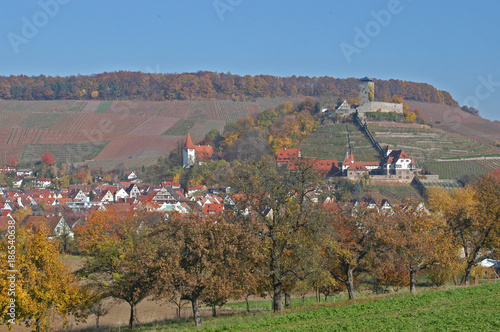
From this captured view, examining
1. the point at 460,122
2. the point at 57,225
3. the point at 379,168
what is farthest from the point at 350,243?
the point at 460,122

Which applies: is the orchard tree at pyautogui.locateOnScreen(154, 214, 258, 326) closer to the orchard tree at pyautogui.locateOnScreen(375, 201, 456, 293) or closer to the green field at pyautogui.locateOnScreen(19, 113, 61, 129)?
the orchard tree at pyautogui.locateOnScreen(375, 201, 456, 293)

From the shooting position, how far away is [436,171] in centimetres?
10094

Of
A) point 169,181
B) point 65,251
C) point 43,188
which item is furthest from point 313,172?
point 43,188

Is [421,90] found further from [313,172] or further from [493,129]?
[313,172]

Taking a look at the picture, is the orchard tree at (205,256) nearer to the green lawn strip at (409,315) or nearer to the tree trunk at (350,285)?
the green lawn strip at (409,315)

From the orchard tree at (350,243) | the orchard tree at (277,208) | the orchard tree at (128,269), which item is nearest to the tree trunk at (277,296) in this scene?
the orchard tree at (277,208)

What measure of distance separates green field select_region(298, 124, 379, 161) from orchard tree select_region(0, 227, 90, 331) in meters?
90.5

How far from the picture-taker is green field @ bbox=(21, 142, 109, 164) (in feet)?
455

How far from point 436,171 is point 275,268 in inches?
3165

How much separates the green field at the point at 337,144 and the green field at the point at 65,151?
52660mm

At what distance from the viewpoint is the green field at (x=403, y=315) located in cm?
1773

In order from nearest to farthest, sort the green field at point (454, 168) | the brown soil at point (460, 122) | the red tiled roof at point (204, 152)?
the green field at point (454, 168)
the red tiled roof at point (204, 152)
the brown soil at point (460, 122)

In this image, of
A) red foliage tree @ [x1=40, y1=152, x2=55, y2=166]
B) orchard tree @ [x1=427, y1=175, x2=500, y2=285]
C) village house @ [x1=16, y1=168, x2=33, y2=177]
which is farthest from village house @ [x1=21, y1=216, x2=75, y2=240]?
red foliage tree @ [x1=40, y1=152, x2=55, y2=166]

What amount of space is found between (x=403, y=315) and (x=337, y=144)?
9936 cm
